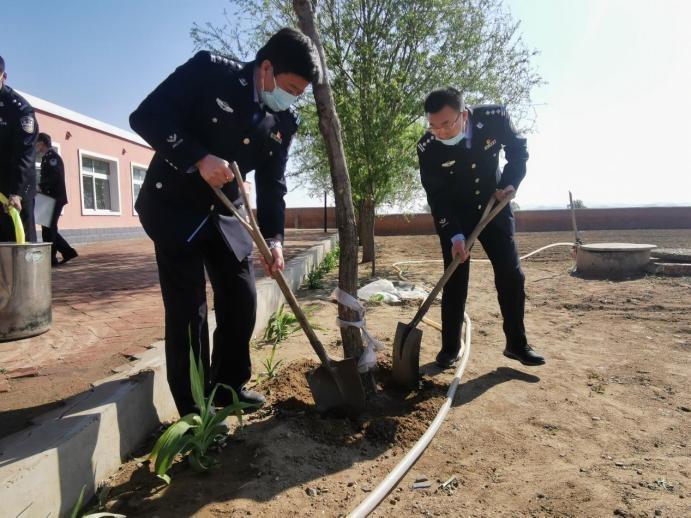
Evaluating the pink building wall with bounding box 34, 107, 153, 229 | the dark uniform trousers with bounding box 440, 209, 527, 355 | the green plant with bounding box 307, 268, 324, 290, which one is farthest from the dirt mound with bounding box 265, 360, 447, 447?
the pink building wall with bounding box 34, 107, 153, 229

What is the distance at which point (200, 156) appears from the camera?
1.87 meters

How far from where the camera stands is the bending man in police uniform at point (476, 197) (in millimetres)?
3154

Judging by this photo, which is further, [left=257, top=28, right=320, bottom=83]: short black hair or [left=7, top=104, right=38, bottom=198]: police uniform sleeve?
[left=7, top=104, right=38, bottom=198]: police uniform sleeve

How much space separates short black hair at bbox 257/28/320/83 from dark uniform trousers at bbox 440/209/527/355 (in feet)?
5.08

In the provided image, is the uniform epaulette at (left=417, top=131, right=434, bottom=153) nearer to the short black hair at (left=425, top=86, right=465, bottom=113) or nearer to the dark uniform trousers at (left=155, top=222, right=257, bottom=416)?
the short black hair at (left=425, top=86, right=465, bottom=113)

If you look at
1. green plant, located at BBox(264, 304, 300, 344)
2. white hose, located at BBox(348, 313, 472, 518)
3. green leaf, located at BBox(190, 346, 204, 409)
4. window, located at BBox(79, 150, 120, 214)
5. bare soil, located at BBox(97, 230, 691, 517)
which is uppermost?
window, located at BBox(79, 150, 120, 214)

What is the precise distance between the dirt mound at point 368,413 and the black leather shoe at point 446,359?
1.18 feet

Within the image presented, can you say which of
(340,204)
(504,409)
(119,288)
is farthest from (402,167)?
(504,409)

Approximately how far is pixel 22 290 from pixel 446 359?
2.77 metres

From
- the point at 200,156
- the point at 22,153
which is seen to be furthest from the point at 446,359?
the point at 22,153

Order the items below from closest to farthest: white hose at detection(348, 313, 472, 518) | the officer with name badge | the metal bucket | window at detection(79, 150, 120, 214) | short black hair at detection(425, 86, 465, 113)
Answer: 1. white hose at detection(348, 313, 472, 518)
2. short black hair at detection(425, 86, 465, 113)
3. the metal bucket
4. the officer with name badge
5. window at detection(79, 150, 120, 214)

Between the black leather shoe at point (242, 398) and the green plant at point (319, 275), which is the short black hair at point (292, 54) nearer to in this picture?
the black leather shoe at point (242, 398)

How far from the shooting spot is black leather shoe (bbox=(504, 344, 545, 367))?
10.2 feet

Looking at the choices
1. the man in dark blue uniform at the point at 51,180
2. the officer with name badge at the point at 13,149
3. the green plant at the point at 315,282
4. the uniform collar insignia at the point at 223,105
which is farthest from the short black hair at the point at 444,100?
the man in dark blue uniform at the point at 51,180
